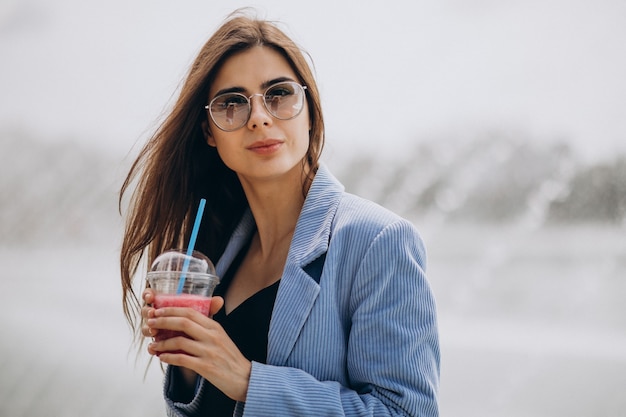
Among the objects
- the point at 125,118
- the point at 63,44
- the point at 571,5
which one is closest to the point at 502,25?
the point at 571,5

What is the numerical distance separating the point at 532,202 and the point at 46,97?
457 centimetres

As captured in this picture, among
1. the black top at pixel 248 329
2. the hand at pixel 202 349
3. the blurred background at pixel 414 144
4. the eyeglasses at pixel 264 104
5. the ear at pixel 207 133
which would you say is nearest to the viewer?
the hand at pixel 202 349

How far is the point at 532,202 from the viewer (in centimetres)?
624

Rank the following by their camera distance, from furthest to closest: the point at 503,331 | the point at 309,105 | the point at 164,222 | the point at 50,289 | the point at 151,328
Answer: the point at 50,289, the point at 503,331, the point at 164,222, the point at 309,105, the point at 151,328

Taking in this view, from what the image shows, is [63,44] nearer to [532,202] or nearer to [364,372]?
[532,202]

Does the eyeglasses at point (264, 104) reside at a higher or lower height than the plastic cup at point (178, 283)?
higher

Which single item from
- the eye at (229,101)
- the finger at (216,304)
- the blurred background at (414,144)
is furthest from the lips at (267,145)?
the blurred background at (414,144)

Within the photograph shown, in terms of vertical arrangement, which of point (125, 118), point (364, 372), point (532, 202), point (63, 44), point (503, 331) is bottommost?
point (364, 372)

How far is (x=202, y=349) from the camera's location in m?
1.64

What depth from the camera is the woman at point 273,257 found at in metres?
1.68

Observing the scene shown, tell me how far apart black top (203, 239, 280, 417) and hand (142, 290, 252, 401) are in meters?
0.26

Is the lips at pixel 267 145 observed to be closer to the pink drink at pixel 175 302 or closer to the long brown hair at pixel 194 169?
the long brown hair at pixel 194 169

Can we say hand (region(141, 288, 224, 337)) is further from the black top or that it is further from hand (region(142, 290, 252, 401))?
the black top

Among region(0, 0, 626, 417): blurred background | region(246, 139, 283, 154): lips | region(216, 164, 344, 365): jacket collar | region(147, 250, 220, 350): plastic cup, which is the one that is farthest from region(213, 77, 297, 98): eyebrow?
region(0, 0, 626, 417): blurred background
